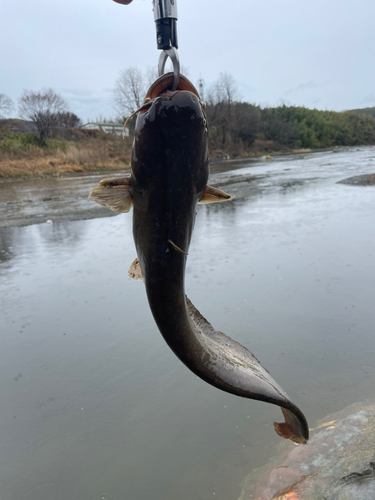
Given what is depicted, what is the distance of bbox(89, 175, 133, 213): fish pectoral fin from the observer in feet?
3.70

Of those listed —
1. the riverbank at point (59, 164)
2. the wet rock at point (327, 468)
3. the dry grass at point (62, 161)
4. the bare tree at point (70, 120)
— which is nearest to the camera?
the wet rock at point (327, 468)

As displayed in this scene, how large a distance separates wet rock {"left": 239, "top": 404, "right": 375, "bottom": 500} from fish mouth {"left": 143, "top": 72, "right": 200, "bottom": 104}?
203 centimetres

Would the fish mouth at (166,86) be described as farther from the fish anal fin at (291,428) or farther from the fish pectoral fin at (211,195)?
the fish anal fin at (291,428)

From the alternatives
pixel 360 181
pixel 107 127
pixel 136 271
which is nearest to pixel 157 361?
pixel 136 271

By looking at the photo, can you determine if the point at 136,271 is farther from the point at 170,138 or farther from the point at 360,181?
the point at 360,181

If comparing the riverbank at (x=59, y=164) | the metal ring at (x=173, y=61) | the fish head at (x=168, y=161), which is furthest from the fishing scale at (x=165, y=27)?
the riverbank at (x=59, y=164)

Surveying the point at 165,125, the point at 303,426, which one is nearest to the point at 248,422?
the point at 303,426

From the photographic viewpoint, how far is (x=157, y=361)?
2.98 m

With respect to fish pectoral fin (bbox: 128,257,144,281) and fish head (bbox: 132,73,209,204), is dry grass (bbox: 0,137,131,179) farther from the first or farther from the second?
fish head (bbox: 132,73,209,204)

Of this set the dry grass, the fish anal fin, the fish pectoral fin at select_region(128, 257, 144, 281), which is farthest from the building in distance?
the fish anal fin

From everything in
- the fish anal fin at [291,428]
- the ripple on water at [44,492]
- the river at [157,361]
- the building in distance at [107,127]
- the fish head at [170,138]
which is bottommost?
the ripple on water at [44,492]

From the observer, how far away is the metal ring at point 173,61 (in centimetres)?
96

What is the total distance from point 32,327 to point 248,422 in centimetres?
237

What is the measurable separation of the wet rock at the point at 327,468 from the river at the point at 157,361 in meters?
0.13
